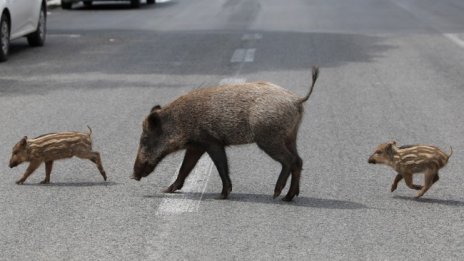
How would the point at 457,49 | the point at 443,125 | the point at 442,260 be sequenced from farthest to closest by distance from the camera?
the point at 457,49 → the point at 443,125 → the point at 442,260

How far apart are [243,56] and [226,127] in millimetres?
10359

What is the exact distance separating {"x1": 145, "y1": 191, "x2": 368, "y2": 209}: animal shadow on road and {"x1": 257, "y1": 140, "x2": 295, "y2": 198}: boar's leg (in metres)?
0.12

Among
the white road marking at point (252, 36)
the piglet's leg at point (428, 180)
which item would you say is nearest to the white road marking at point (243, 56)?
the white road marking at point (252, 36)

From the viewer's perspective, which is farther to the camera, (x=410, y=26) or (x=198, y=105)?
(x=410, y=26)

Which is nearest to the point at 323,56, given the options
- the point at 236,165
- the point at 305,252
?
the point at 236,165

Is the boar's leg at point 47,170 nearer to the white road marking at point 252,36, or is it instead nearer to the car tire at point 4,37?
the car tire at point 4,37

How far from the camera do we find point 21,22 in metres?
19.0

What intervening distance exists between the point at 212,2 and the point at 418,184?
90.7ft

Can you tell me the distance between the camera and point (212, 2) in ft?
118

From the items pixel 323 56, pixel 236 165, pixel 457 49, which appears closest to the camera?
pixel 236 165

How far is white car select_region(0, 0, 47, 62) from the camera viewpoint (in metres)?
17.9

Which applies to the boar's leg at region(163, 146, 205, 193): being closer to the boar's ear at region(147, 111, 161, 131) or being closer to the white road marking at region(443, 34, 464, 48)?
the boar's ear at region(147, 111, 161, 131)

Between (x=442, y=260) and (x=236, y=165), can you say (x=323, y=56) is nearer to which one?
(x=236, y=165)

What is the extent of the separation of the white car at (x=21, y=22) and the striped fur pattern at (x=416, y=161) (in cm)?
1046
